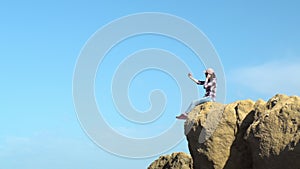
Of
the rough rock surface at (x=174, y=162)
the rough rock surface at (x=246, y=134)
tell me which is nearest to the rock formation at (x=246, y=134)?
the rough rock surface at (x=246, y=134)

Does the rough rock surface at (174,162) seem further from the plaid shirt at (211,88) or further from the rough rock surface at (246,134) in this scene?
the rough rock surface at (246,134)

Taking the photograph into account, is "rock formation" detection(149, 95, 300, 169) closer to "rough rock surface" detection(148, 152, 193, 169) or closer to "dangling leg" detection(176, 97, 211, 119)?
"dangling leg" detection(176, 97, 211, 119)

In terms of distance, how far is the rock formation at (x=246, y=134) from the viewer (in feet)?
40.1

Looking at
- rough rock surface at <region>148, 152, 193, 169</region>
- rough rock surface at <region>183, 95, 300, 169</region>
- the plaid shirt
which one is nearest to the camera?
rough rock surface at <region>183, 95, 300, 169</region>

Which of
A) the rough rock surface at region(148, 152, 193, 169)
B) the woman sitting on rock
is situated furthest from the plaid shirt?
the rough rock surface at region(148, 152, 193, 169)

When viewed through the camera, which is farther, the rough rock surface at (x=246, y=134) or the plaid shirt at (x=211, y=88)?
the plaid shirt at (x=211, y=88)

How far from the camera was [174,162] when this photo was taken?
26375 millimetres

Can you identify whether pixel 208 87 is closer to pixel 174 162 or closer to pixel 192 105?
pixel 192 105

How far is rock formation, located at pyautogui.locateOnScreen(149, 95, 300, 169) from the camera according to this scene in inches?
481

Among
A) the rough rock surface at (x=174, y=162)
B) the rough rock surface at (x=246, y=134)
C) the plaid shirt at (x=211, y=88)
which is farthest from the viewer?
the rough rock surface at (x=174, y=162)

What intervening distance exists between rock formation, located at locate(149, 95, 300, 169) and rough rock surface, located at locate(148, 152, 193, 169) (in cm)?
917

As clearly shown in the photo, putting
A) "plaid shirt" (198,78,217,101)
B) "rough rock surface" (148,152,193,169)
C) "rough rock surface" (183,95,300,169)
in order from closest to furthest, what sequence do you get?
"rough rock surface" (183,95,300,169)
"plaid shirt" (198,78,217,101)
"rough rock surface" (148,152,193,169)

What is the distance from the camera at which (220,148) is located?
14836 millimetres

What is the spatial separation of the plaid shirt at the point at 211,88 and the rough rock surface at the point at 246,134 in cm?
45
